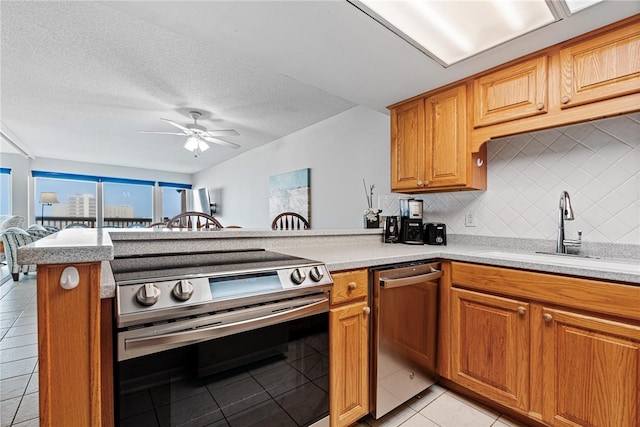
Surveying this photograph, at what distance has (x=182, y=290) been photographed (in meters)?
0.89

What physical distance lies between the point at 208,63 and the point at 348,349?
258 centimetres

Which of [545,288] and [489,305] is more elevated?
[545,288]

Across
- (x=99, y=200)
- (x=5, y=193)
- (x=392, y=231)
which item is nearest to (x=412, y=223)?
(x=392, y=231)

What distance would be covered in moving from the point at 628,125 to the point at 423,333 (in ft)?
5.40

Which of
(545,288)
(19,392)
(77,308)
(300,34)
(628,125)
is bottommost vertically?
(19,392)

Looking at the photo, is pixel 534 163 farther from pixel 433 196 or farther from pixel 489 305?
pixel 489 305

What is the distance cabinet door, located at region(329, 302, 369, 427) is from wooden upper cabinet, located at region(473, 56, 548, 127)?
150 centimetres

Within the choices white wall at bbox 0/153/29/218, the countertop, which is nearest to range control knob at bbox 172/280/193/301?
the countertop

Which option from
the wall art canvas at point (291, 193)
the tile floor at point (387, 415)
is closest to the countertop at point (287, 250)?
the tile floor at point (387, 415)

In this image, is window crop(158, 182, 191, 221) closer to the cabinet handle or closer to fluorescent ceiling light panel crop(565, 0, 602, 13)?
the cabinet handle

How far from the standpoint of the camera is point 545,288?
1394mm

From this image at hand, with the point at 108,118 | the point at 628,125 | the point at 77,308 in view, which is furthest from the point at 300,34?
the point at 108,118

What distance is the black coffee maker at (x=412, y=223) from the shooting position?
91.7 inches

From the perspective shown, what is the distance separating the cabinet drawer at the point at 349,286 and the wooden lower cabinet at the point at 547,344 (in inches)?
25.5
